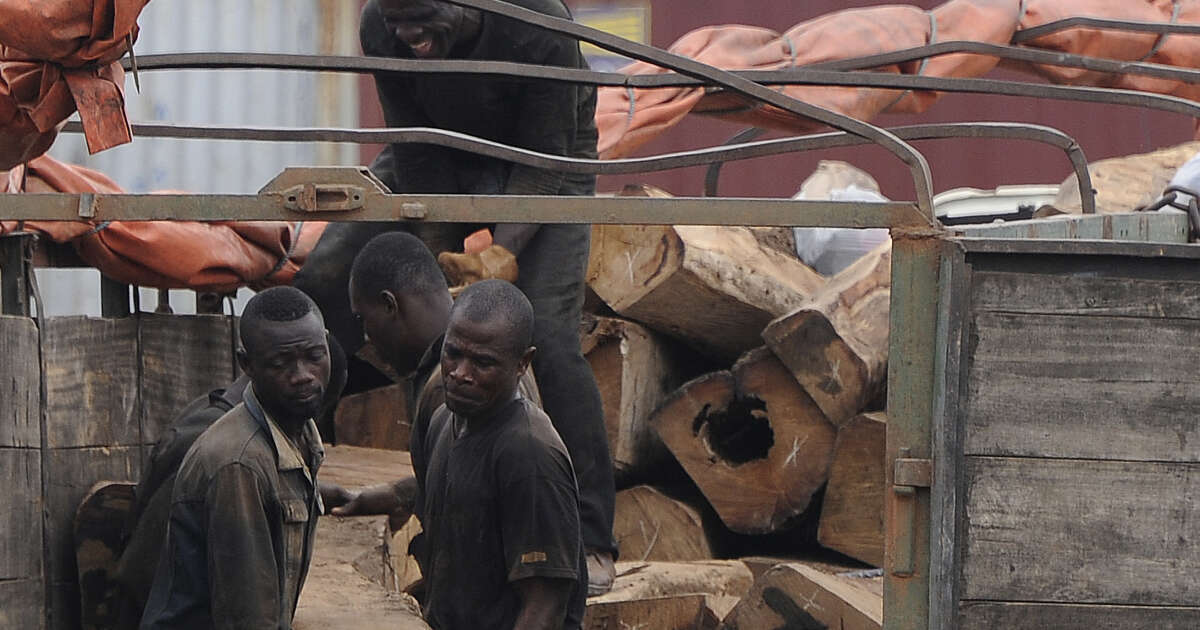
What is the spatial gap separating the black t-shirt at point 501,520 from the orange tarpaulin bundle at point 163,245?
104 centimetres

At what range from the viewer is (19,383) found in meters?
2.95

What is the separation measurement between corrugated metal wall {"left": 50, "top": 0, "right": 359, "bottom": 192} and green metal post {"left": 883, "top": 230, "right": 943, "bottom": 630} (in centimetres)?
472

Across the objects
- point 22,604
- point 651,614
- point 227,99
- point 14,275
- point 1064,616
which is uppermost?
point 227,99

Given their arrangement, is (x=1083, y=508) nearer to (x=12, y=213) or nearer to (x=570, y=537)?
(x=570, y=537)

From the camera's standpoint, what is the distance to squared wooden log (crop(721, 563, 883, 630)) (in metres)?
3.80

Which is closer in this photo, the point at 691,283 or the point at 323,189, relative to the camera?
the point at 323,189

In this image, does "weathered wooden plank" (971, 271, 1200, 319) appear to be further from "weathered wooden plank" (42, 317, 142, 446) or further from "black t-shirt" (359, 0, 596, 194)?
"weathered wooden plank" (42, 317, 142, 446)

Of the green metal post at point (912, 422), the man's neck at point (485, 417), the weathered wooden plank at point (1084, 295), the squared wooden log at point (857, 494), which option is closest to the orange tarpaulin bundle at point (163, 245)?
the man's neck at point (485, 417)

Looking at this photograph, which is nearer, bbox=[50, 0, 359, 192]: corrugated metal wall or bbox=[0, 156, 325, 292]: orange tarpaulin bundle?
bbox=[0, 156, 325, 292]: orange tarpaulin bundle

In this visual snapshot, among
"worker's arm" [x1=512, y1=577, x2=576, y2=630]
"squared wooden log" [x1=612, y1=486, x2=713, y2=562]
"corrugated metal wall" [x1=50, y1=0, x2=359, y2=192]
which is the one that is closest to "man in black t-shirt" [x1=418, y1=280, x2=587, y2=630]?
"worker's arm" [x1=512, y1=577, x2=576, y2=630]

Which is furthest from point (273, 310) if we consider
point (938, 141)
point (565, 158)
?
point (938, 141)

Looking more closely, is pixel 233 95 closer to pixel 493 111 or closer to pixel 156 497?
pixel 493 111

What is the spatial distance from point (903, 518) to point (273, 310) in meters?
1.23

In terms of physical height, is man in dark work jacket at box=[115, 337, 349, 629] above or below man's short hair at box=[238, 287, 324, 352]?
below
